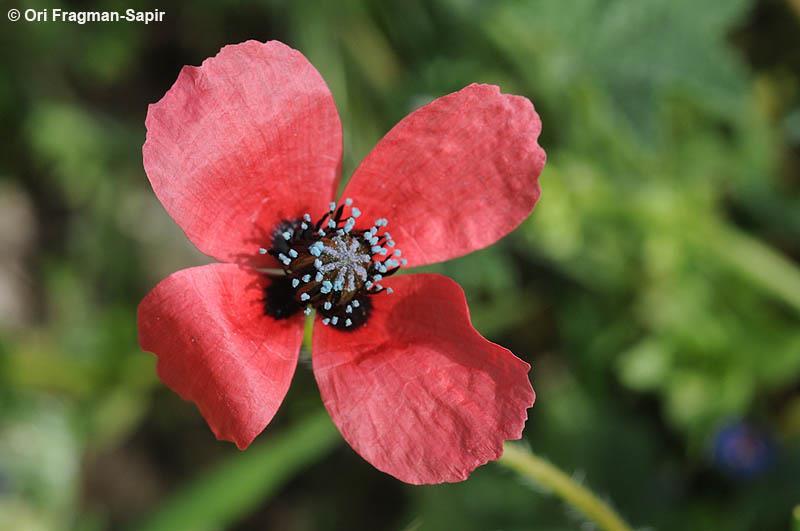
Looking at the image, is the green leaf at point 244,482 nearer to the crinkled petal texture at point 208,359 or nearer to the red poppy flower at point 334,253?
the red poppy flower at point 334,253

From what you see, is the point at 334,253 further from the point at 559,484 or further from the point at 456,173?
the point at 559,484

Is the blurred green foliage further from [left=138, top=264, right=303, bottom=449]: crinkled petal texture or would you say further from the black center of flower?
[left=138, top=264, right=303, bottom=449]: crinkled petal texture

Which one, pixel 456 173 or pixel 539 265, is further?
pixel 539 265

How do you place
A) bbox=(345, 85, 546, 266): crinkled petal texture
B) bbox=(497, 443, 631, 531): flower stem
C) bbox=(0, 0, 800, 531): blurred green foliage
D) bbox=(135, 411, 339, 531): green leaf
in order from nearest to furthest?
1. bbox=(345, 85, 546, 266): crinkled petal texture
2. bbox=(497, 443, 631, 531): flower stem
3. bbox=(135, 411, 339, 531): green leaf
4. bbox=(0, 0, 800, 531): blurred green foliage

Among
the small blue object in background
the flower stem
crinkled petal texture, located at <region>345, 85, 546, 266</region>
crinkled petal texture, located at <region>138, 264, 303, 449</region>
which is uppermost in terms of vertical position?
crinkled petal texture, located at <region>345, 85, 546, 266</region>

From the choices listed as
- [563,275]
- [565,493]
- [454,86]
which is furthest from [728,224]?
[565,493]

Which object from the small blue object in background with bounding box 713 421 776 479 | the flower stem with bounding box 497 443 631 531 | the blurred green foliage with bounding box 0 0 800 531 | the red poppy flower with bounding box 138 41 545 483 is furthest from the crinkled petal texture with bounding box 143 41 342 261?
the small blue object in background with bounding box 713 421 776 479

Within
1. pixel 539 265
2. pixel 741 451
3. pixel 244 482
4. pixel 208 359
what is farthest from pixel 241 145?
pixel 741 451
